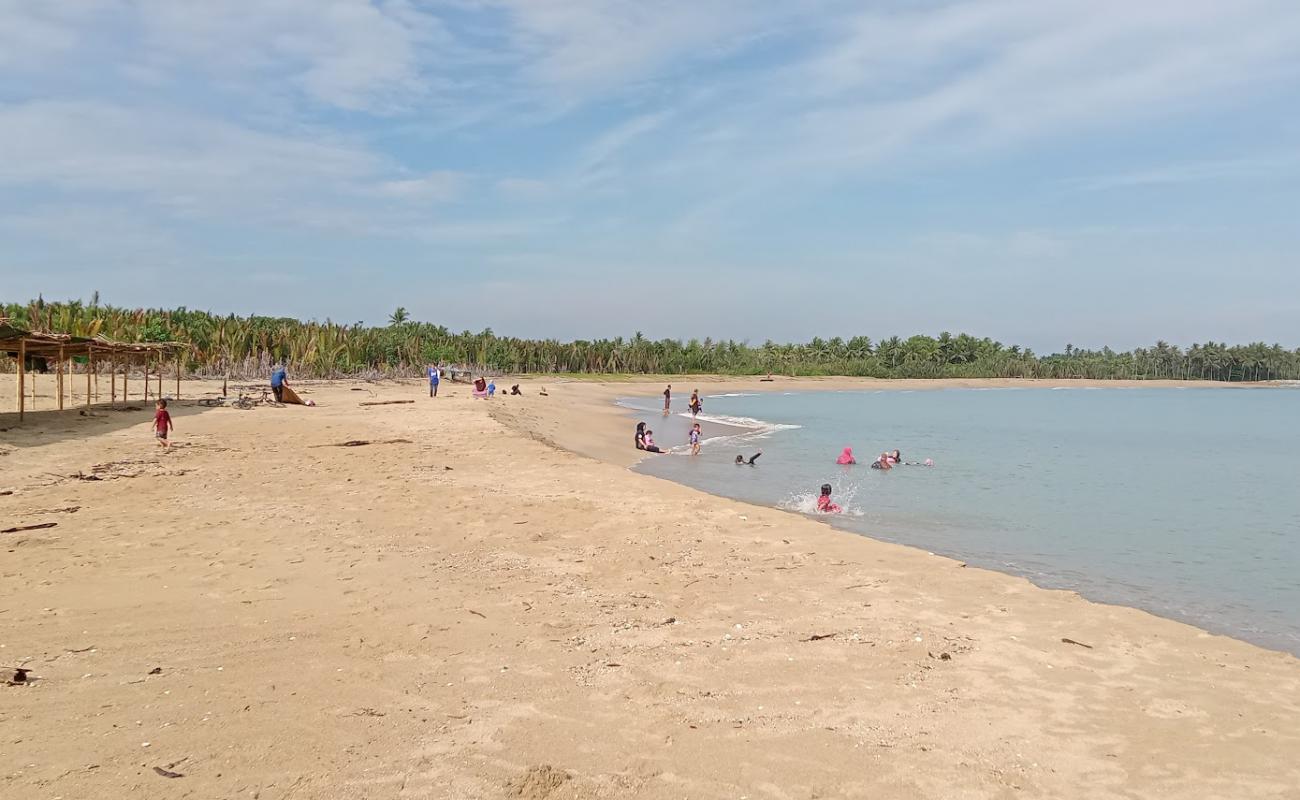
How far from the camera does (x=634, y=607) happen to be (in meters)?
6.81

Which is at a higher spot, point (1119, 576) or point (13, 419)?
point (13, 419)

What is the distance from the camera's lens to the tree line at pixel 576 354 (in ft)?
109

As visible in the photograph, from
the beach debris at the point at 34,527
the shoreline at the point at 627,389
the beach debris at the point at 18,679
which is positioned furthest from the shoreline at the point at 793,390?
the beach debris at the point at 34,527

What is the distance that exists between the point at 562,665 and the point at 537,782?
159cm

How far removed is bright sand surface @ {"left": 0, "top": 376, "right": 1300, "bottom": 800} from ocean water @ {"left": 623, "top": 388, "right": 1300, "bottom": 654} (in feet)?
6.72

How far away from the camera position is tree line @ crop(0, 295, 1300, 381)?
33.2m

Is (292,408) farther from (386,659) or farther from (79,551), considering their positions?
(386,659)

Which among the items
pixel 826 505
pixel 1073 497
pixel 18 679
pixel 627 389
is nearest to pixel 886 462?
pixel 1073 497

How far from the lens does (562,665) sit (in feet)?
17.7

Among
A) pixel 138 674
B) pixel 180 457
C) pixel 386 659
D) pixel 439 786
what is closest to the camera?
pixel 439 786

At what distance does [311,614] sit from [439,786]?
9.75 feet

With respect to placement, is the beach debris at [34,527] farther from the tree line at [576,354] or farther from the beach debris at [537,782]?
the tree line at [576,354]

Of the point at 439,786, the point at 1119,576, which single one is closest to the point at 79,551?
the point at 439,786

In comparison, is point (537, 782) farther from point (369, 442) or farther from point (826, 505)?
point (369, 442)
